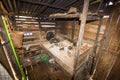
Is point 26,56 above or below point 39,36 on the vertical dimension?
below

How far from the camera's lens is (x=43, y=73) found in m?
3.88

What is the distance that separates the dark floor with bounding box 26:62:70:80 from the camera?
3.54 m

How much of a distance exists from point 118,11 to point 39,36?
13.6 feet

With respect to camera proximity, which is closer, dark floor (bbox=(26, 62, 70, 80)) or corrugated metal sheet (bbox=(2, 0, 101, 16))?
corrugated metal sheet (bbox=(2, 0, 101, 16))

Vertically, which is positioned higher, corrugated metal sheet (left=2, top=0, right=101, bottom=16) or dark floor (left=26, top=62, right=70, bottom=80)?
corrugated metal sheet (left=2, top=0, right=101, bottom=16)

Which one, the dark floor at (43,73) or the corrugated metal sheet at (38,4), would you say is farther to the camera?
the dark floor at (43,73)

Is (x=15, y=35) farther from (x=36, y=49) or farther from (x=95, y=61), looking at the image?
(x=95, y=61)

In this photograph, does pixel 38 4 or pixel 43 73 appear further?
pixel 43 73

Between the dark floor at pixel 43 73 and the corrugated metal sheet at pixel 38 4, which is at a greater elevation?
the corrugated metal sheet at pixel 38 4

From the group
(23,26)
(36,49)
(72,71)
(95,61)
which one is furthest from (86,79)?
(23,26)

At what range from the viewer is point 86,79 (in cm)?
339

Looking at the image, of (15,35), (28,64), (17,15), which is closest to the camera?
(15,35)

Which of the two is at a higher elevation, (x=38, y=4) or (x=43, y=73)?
(x=38, y=4)

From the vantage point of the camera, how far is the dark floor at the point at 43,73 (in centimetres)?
354
